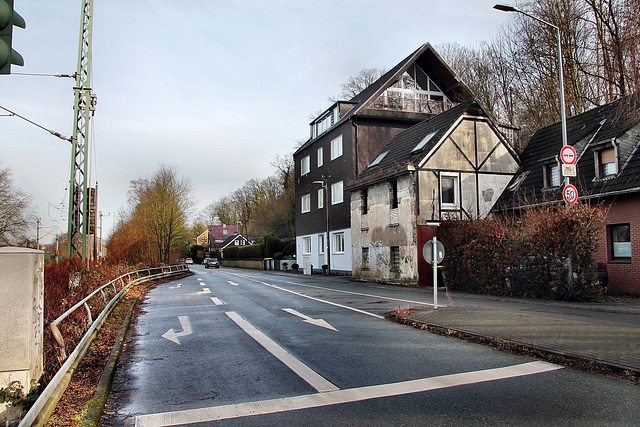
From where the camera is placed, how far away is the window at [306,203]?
4225cm

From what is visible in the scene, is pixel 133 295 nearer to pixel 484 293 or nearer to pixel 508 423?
pixel 484 293

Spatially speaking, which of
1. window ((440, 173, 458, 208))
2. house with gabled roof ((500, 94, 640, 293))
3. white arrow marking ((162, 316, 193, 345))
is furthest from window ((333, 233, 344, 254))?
white arrow marking ((162, 316, 193, 345))

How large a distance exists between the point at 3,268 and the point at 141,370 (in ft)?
9.57

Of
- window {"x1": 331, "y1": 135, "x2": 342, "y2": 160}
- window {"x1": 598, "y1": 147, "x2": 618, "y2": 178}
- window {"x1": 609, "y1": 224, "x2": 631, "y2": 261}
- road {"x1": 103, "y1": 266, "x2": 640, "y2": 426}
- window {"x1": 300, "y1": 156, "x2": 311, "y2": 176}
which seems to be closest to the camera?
road {"x1": 103, "y1": 266, "x2": 640, "y2": 426}

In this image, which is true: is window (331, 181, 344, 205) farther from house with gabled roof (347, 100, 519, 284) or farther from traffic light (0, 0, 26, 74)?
traffic light (0, 0, 26, 74)

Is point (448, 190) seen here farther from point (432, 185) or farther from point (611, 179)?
point (611, 179)

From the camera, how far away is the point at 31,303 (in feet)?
15.7

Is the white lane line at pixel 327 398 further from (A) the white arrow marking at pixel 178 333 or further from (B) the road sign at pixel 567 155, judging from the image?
(B) the road sign at pixel 567 155

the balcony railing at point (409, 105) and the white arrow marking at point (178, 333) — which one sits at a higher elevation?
the balcony railing at point (409, 105)

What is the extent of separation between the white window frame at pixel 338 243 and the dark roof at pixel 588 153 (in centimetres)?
1335

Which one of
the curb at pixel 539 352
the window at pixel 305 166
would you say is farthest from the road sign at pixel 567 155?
the window at pixel 305 166

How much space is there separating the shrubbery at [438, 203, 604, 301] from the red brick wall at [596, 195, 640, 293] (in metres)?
2.61

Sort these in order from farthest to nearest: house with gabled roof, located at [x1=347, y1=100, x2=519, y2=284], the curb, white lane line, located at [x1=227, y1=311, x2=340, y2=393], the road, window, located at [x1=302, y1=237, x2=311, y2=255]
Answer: window, located at [x1=302, y1=237, x2=311, y2=255] < house with gabled roof, located at [x1=347, y1=100, x2=519, y2=284] < the curb < white lane line, located at [x1=227, y1=311, x2=340, y2=393] < the road

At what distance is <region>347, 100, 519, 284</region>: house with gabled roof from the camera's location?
2395 cm
